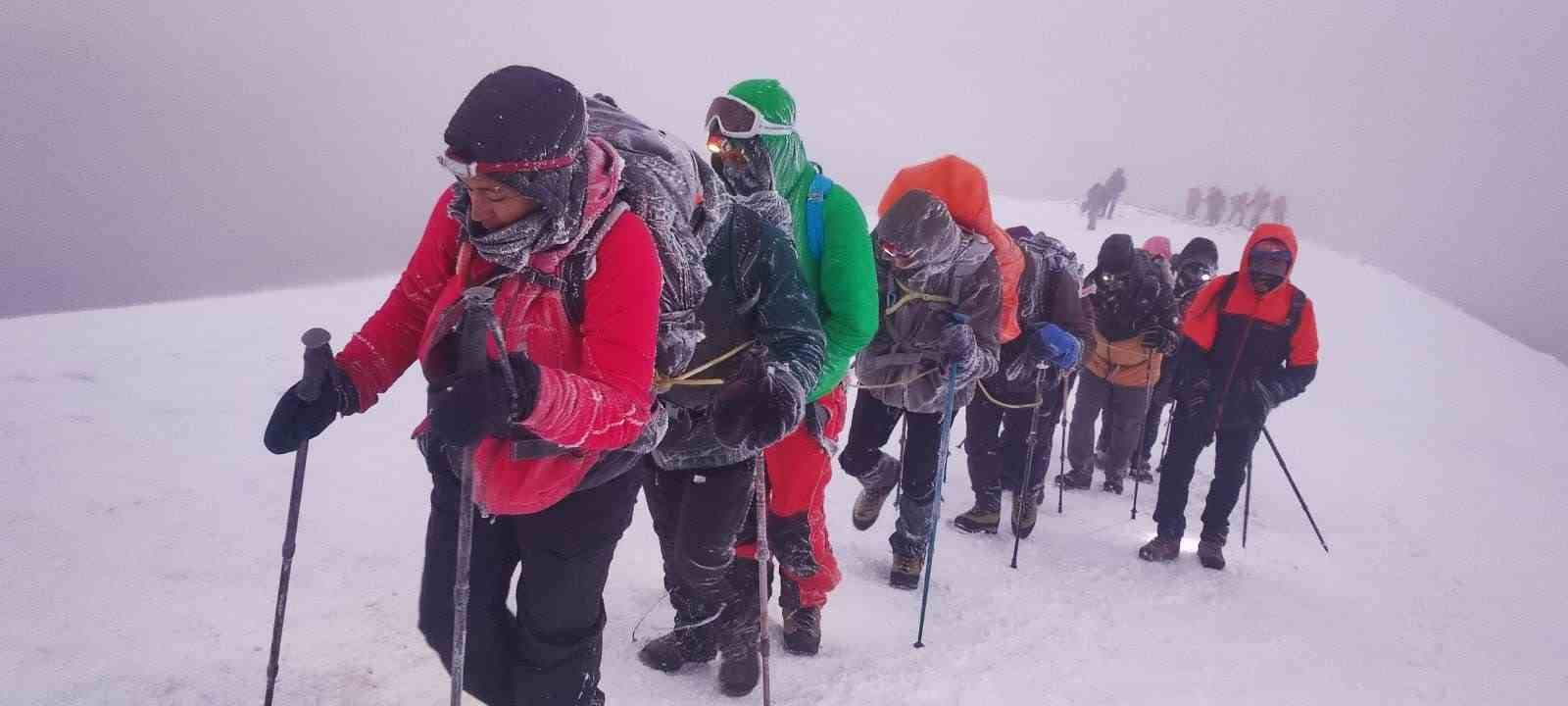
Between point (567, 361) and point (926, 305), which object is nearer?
point (567, 361)

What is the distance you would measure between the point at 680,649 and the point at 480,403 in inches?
82.0

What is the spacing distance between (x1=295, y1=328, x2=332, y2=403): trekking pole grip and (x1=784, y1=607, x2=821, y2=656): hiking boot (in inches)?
89.8

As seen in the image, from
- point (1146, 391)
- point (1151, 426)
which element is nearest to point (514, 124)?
point (1146, 391)

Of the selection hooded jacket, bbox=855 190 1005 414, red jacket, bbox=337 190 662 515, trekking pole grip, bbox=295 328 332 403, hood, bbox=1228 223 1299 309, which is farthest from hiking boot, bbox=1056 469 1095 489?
trekking pole grip, bbox=295 328 332 403

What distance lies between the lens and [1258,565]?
5398 millimetres

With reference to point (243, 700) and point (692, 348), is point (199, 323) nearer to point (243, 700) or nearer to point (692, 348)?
point (243, 700)

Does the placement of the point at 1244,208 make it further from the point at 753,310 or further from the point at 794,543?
the point at 753,310

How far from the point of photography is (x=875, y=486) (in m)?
4.35

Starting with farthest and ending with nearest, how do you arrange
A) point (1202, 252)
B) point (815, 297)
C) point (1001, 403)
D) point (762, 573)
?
point (1202, 252), point (1001, 403), point (762, 573), point (815, 297)

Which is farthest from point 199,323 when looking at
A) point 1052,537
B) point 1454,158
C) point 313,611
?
point 1454,158

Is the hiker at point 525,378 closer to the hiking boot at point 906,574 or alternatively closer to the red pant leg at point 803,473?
the red pant leg at point 803,473

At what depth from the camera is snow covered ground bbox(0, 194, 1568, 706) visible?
2.83 meters

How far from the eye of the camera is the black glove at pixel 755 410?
2.02 m

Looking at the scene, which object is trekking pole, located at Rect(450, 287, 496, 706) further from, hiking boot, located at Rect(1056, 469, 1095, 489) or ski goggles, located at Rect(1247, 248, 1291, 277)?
hiking boot, located at Rect(1056, 469, 1095, 489)
